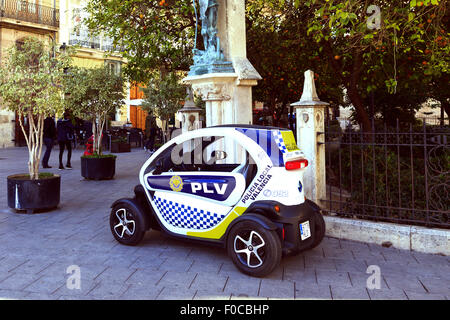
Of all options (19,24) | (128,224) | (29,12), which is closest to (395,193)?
(128,224)

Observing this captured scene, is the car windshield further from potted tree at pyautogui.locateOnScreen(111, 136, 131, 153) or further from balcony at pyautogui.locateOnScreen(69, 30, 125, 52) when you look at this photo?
balcony at pyautogui.locateOnScreen(69, 30, 125, 52)

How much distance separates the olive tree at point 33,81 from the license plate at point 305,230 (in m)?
4.96

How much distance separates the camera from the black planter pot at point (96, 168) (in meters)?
11.3

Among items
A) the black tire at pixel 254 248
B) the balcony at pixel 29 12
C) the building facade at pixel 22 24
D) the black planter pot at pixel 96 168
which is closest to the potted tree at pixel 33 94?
the black planter pot at pixel 96 168

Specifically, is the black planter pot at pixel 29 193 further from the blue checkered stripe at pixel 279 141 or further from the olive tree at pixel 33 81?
the blue checkered stripe at pixel 279 141

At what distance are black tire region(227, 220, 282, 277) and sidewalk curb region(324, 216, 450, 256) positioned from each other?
1850 mm

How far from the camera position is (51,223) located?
21.6 feet

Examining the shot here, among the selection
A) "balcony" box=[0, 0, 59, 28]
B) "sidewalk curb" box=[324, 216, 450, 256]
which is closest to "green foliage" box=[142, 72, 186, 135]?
"balcony" box=[0, 0, 59, 28]

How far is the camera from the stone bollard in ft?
20.1
